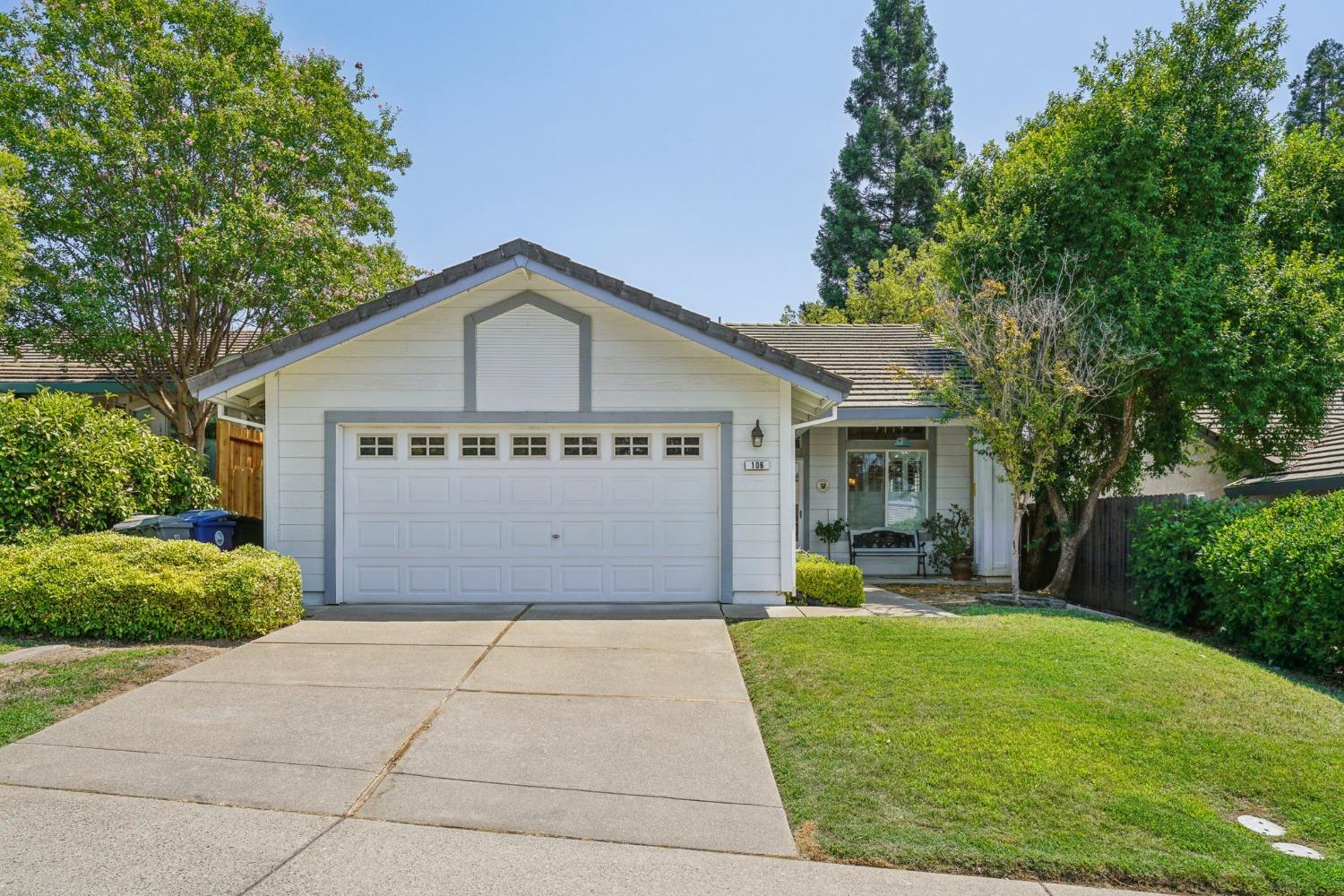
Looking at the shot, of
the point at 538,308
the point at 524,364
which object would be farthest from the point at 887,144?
the point at 524,364

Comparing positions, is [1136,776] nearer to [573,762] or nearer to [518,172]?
[573,762]

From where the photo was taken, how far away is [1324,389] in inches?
417

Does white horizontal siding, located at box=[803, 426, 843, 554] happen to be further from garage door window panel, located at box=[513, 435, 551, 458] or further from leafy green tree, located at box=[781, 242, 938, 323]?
leafy green tree, located at box=[781, 242, 938, 323]

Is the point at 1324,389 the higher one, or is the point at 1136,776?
the point at 1324,389

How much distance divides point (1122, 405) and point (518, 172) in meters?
10.5

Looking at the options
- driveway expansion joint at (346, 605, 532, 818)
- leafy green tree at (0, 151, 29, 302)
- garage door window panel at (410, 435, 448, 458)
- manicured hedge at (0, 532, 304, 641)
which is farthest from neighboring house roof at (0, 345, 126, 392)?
driveway expansion joint at (346, 605, 532, 818)

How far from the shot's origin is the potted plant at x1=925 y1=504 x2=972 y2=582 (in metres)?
13.3

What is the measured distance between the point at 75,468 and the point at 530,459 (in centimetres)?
515

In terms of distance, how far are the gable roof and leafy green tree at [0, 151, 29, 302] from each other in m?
3.33

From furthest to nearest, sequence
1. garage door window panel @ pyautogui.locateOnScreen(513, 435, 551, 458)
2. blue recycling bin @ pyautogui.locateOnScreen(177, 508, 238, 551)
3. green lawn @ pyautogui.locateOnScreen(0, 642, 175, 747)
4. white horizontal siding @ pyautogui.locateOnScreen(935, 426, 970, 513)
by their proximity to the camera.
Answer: white horizontal siding @ pyautogui.locateOnScreen(935, 426, 970, 513) → garage door window panel @ pyautogui.locateOnScreen(513, 435, 551, 458) → blue recycling bin @ pyautogui.locateOnScreen(177, 508, 238, 551) → green lawn @ pyautogui.locateOnScreen(0, 642, 175, 747)

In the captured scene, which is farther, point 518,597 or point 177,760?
point 518,597

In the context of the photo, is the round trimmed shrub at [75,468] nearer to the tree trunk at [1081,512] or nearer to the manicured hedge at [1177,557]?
the manicured hedge at [1177,557]

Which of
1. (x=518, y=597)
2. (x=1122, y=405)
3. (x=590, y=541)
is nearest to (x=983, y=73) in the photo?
(x=1122, y=405)

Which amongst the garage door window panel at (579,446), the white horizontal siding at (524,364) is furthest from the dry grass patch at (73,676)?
the garage door window panel at (579,446)
